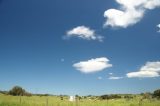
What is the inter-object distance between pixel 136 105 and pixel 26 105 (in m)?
15.9

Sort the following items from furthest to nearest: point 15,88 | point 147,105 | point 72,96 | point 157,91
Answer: point 15,88 → point 157,91 → point 147,105 → point 72,96

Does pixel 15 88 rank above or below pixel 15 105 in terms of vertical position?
above

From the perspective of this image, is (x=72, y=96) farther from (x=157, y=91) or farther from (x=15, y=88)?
(x=15, y=88)

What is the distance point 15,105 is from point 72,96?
7.31 metres

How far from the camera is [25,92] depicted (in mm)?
119188

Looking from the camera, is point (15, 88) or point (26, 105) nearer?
point (26, 105)

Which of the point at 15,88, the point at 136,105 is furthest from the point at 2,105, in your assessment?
the point at 15,88

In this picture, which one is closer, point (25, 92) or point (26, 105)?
point (26, 105)

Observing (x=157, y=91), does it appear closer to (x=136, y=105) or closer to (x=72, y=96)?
(x=136, y=105)

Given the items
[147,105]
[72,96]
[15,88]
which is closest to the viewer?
[72,96]

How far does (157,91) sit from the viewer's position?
88750 millimetres

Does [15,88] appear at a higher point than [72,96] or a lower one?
higher

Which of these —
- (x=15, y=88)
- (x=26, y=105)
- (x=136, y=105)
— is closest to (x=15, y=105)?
(x=26, y=105)

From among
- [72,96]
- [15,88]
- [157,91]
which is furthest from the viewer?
[15,88]
